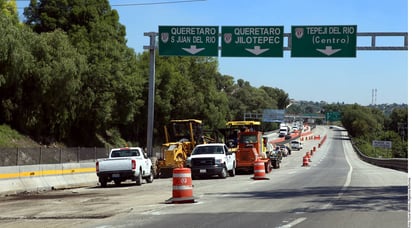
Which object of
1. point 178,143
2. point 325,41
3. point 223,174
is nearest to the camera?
point 325,41

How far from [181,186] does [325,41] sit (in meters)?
17.0

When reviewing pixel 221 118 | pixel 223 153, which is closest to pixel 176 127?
pixel 223 153

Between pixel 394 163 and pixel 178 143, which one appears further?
pixel 394 163

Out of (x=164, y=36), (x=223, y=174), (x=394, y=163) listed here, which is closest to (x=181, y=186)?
(x=223, y=174)

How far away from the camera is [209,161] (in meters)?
31.3

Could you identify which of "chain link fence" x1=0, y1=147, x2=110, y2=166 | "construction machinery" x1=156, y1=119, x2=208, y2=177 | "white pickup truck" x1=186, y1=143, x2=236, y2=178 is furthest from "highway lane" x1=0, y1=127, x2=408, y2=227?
"construction machinery" x1=156, y1=119, x2=208, y2=177

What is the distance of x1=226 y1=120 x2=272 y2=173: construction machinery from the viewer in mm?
36281

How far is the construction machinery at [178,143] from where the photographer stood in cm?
3334

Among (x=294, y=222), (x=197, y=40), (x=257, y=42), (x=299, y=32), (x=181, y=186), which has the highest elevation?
(x=299, y=32)

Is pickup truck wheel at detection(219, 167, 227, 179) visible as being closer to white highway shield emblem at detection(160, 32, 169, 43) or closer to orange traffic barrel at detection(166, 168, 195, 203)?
white highway shield emblem at detection(160, 32, 169, 43)

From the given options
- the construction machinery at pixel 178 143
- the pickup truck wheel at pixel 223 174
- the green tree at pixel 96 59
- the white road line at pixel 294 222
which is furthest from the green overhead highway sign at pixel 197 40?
the green tree at pixel 96 59

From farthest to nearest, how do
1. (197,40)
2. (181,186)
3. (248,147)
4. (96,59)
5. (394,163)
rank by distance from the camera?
(96,59)
(394,163)
(248,147)
(197,40)
(181,186)

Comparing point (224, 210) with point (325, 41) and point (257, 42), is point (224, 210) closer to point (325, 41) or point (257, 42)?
point (257, 42)

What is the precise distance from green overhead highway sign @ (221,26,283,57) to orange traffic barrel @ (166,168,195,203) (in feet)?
51.6
